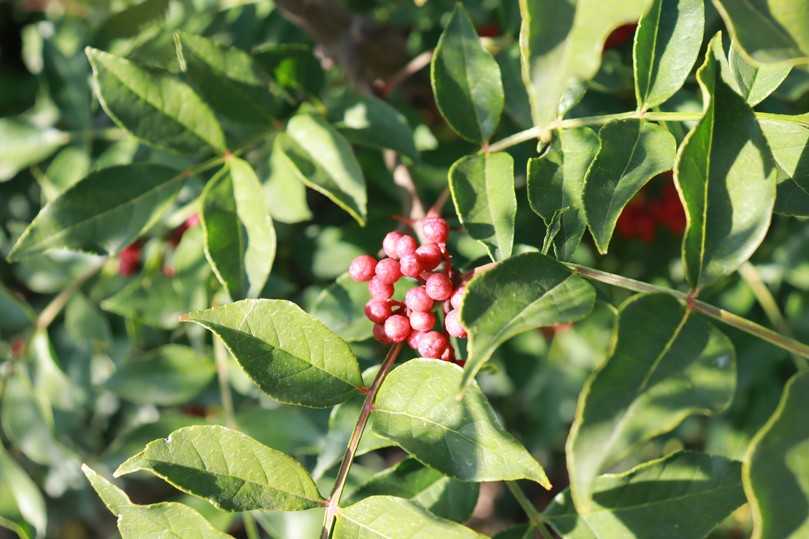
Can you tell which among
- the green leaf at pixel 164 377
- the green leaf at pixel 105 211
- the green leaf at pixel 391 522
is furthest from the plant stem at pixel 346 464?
the green leaf at pixel 164 377

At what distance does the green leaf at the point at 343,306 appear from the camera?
1212 millimetres

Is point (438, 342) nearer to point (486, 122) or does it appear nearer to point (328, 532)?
point (328, 532)

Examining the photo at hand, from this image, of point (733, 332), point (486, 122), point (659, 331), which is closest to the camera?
point (659, 331)

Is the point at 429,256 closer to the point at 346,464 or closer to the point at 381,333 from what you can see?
the point at 381,333

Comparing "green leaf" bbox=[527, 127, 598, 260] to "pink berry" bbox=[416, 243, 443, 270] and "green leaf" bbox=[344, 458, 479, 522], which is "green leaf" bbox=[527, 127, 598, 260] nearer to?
"pink berry" bbox=[416, 243, 443, 270]

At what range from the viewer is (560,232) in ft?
3.02

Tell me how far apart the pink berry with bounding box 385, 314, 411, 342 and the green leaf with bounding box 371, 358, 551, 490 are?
3.2 inches

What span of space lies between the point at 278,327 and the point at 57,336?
1177 mm

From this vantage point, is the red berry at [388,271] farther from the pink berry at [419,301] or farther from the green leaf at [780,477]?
the green leaf at [780,477]

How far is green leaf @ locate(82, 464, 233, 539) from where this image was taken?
90 centimetres

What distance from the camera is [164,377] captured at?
1529 mm

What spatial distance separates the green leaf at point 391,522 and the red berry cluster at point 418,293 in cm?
17

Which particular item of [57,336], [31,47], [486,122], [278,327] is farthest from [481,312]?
[31,47]

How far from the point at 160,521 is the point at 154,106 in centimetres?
61
